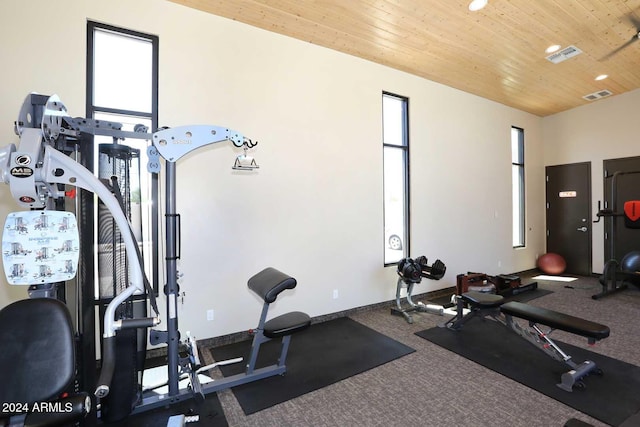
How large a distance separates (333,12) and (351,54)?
3.12ft

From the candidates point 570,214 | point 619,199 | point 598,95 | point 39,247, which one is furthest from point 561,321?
point 598,95

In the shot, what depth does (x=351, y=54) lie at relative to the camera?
4.01m

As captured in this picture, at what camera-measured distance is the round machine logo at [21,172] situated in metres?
1.45

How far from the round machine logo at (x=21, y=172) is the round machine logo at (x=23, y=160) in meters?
0.02

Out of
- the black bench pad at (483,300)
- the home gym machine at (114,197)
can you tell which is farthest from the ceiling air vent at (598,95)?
the home gym machine at (114,197)

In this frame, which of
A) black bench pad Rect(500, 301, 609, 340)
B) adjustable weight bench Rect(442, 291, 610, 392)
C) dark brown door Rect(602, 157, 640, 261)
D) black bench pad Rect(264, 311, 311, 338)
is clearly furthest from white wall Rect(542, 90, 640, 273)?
black bench pad Rect(264, 311, 311, 338)

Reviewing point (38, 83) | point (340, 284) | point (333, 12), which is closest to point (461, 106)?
point (333, 12)

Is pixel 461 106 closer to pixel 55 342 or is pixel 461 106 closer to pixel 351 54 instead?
pixel 351 54

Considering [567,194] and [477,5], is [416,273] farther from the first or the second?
[567,194]

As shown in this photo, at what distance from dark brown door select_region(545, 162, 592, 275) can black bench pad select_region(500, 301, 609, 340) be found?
4841 mm

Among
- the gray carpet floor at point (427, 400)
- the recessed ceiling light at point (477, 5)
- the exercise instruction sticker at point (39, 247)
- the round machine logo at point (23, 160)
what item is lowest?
the gray carpet floor at point (427, 400)

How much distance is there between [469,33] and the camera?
354 centimetres

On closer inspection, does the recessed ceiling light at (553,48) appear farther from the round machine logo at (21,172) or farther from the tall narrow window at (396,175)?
the round machine logo at (21,172)

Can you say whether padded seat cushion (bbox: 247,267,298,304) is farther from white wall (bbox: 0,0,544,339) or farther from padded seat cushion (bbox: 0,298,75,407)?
padded seat cushion (bbox: 0,298,75,407)
